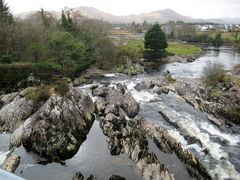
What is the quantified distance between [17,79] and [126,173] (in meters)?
33.6

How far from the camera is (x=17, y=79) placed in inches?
2061

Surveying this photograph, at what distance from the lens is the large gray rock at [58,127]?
3008 cm

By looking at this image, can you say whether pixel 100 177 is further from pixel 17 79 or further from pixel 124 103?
pixel 17 79

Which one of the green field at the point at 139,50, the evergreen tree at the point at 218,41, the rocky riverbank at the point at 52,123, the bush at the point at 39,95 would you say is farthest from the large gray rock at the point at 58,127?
the evergreen tree at the point at 218,41

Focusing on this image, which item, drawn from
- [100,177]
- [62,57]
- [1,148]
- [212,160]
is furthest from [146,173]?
[62,57]

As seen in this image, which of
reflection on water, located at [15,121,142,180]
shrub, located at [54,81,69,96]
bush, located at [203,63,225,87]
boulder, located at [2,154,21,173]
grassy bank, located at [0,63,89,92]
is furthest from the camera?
bush, located at [203,63,225,87]

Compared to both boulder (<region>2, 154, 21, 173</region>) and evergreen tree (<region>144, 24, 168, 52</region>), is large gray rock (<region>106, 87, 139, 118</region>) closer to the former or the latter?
boulder (<region>2, 154, 21, 173</region>)

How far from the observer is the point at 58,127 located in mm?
32344

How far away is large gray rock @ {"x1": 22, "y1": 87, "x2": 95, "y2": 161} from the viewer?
3008cm

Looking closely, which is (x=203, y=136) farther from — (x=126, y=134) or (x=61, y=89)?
(x=61, y=89)

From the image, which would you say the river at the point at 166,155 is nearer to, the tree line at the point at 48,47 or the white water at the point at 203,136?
the white water at the point at 203,136

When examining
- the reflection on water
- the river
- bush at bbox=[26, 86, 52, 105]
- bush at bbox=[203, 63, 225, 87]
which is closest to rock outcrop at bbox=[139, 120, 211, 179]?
the river

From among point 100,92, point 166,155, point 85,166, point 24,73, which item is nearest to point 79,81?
point 24,73

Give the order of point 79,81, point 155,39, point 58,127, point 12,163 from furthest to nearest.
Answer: point 155,39 < point 79,81 < point 58,127 < point 12,163
